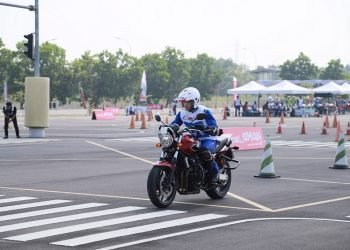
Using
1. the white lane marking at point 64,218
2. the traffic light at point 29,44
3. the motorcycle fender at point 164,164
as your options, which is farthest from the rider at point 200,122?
the traffic light at point 29,44

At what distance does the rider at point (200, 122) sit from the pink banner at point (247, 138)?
13.0 m

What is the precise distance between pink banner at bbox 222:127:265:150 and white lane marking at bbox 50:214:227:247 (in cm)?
1494

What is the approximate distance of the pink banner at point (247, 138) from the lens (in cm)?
2655

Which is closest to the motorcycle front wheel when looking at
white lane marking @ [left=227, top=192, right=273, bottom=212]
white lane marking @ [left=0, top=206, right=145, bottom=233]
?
white lane marking @ [left=0, top=206, right=145, bottom=233]

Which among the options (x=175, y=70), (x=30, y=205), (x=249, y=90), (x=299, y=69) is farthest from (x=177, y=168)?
(x=299, y=69)

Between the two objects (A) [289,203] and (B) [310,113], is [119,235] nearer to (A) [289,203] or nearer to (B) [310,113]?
(A) [289,203]

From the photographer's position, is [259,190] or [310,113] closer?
[259,190]

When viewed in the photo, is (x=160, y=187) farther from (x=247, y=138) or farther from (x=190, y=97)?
(x=247, y=138)

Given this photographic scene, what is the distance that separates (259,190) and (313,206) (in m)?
2.36

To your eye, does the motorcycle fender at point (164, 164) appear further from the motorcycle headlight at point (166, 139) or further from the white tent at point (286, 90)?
the white tent at point (286, 90)

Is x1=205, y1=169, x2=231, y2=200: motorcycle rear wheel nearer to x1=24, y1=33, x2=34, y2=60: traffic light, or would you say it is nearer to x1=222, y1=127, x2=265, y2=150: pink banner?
x1=222, y1=127, x2=265, y2=150: pink banner

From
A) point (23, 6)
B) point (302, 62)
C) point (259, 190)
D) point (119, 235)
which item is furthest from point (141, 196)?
point (302, 62)

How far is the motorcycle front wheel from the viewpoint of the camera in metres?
11.9

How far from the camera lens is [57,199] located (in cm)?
1330
